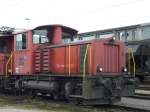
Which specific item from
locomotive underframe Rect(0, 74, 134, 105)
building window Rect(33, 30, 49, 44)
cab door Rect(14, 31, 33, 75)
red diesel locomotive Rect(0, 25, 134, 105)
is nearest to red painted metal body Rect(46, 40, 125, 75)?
red diesel locomotive Rect(0, 25, 134, 105)

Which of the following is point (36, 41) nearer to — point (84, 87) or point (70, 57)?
point (70, 57)

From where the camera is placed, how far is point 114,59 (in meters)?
16.0

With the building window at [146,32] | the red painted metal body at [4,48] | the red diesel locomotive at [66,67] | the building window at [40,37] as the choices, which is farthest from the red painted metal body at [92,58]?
the building window at [146,32]

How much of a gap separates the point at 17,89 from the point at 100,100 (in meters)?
5.98

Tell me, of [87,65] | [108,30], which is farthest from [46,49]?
[108,30]

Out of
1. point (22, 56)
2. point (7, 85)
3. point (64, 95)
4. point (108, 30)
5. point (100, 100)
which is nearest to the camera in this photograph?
point (100, 100)

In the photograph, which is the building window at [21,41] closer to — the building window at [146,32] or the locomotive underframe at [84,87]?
the locomotive underframe at [84,87]

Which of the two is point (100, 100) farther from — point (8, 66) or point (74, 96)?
point (8, 66)

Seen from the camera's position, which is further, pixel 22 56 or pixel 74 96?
pixel 22 56

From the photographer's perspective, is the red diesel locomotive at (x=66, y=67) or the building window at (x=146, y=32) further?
the building window at (x=146, y=32)

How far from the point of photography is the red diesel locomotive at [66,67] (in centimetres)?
1498

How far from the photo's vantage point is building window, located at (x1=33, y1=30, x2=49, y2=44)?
18266 mm

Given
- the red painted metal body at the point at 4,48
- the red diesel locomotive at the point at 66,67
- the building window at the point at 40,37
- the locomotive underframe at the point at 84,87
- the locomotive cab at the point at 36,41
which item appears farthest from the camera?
the red painted metal body at the point at 4,48

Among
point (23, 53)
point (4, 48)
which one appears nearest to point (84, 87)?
point (23, 53)
